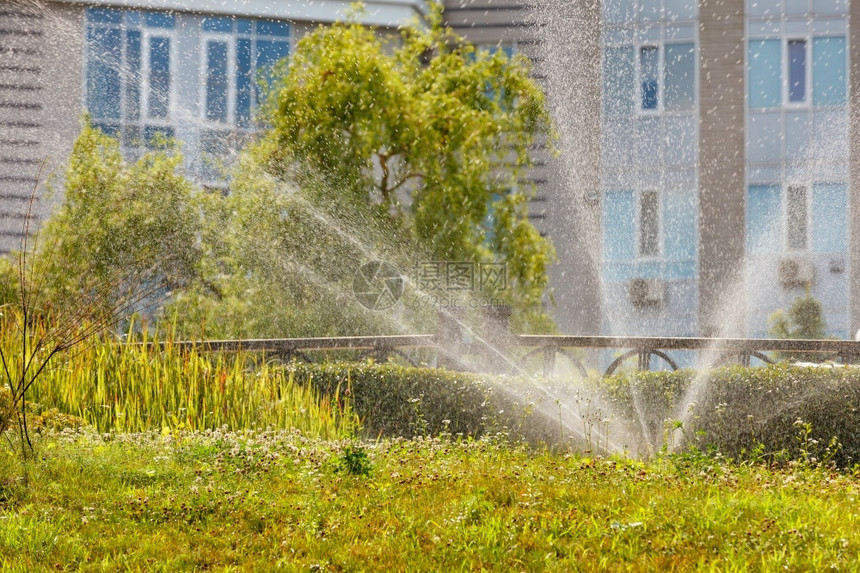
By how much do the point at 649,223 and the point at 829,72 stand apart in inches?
156

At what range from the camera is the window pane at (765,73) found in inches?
631

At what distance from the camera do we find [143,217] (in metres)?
13.7

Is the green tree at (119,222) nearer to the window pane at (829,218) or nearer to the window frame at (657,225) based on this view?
the window frame at (657,225)

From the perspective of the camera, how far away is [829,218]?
15.7 meters

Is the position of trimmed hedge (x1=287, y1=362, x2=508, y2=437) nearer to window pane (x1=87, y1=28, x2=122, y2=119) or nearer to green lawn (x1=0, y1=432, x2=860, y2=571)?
green lawn (x1=0, y1=432, x2=860, y2=571)

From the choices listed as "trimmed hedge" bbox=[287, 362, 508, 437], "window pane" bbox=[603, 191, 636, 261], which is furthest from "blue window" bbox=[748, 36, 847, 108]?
"trimmed hedge" bbox=[287, 362, 508, 437]

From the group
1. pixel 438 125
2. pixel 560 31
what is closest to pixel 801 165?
pixel 560 31

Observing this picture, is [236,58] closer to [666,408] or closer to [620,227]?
[620,227]

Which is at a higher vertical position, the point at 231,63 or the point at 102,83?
the point at 231,63

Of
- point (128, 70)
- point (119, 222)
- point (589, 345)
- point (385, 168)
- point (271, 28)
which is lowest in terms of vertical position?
point (589, 345)

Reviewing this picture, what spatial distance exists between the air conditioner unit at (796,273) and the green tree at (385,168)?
4.22 metres

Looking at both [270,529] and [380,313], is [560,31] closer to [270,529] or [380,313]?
[380,313]

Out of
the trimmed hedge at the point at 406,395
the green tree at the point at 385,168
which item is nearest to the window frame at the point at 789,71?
the green tree at the point at 385,168

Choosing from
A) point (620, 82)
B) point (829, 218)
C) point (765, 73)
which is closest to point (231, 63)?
point (620, 82)
